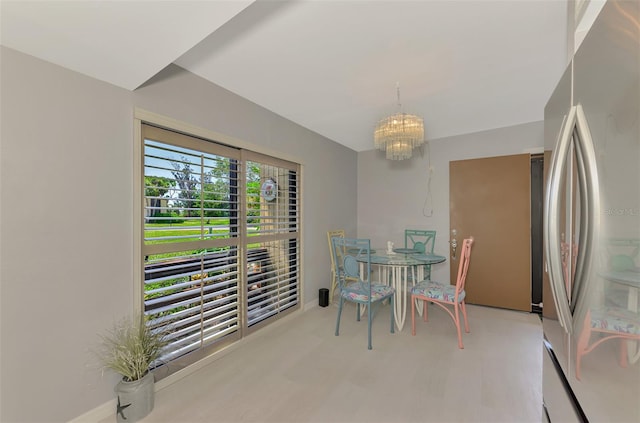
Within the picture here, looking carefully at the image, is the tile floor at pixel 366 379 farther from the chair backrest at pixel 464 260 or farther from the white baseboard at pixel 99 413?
the chair backrest at pixel 464 260

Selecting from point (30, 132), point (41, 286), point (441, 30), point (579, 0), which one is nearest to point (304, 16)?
point (441, 30)

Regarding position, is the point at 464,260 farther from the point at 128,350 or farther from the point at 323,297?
the point at 128,350

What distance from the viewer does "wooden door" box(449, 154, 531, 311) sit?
11.5 feet

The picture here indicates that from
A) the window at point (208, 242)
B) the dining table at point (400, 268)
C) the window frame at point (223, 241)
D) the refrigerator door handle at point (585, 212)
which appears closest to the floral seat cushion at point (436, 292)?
the dining table at point (400, 268)

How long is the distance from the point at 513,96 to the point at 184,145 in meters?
3.12

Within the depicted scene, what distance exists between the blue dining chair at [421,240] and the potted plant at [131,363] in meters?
3.06

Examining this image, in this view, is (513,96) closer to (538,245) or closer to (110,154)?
(538,245)

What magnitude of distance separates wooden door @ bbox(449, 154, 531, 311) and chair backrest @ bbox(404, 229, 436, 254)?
324 mm

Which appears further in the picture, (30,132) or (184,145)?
(184,145)

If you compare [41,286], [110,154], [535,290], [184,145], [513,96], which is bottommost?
[535,290]

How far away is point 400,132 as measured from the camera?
8.46ft

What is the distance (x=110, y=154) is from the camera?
1743 mm

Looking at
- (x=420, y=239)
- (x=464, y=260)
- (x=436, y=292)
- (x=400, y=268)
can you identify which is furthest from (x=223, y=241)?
(x=420, y=239)

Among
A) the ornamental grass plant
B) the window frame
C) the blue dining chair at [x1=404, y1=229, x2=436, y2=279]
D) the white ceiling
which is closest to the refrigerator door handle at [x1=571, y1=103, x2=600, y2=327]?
the white ceiling
